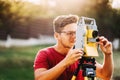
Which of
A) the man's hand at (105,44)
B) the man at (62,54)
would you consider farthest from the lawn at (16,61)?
the man's hand at (105,44)

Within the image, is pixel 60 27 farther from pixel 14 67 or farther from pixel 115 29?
pixel 115 29

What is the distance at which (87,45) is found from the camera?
1544mm

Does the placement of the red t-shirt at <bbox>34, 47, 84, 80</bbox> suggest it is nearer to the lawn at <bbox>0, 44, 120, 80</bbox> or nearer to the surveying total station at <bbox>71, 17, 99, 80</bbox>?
the surveying total station at <bbox>71, 17, 99, 80</bbox>

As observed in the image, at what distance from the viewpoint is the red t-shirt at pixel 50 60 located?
1.69m

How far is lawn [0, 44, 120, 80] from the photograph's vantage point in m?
2.66

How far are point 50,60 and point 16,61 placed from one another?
102 centimetres

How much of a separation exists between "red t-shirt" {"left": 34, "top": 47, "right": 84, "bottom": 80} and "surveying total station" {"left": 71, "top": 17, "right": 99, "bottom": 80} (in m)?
0.14

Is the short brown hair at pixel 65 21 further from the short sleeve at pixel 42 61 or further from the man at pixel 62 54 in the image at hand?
the short sleeve at pixel 42 61

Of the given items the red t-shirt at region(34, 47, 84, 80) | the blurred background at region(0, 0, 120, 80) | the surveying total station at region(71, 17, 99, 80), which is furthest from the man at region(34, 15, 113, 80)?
the blurred background at region(0, 0, 120, 80)

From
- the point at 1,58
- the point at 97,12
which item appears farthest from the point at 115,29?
the point at 1,58

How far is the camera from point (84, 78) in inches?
63.0

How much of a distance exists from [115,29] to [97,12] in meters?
0.20

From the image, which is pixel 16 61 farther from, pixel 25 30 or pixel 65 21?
pixel 65 21

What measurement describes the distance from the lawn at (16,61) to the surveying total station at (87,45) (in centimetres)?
110
